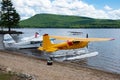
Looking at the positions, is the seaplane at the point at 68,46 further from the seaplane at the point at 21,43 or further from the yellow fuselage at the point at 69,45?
the seaplane at the point at 21,43

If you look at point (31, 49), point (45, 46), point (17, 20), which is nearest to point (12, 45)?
point (31, 49)

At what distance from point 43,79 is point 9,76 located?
2422mm

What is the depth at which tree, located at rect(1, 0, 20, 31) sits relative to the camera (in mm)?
99062

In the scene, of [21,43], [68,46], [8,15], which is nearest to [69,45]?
[68,46]

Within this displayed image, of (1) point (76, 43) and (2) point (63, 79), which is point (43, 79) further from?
(1) point (76, 43)

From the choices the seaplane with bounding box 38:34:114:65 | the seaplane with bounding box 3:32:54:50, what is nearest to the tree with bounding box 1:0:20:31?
the seaplane with bounding box 3:32:54:50

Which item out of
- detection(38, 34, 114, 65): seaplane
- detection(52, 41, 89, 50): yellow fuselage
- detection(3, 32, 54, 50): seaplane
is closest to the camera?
detection(38, 34, 114, 65): seaplane

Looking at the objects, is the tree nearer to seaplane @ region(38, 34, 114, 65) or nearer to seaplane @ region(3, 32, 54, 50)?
seaplane @ region(3, 32, 54, 50)

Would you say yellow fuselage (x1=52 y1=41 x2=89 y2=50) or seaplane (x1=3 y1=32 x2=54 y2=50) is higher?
yellow fuselage (x1=52 y1=41 x2=89 y2=50)

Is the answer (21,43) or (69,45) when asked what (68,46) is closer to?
(69,45)

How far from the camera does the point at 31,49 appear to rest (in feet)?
157

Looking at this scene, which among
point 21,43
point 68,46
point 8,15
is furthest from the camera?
point 8,15

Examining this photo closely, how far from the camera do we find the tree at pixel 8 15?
325 feet

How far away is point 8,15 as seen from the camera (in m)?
99.4
